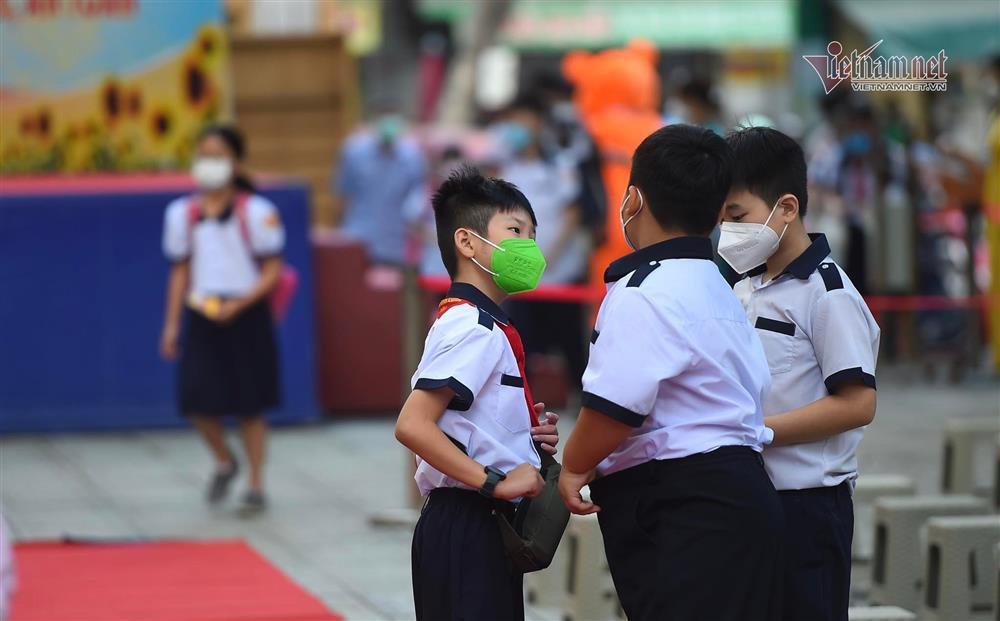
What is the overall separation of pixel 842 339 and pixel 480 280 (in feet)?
2.96

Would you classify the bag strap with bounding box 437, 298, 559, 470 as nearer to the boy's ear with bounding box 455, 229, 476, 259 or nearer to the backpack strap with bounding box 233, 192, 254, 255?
the boy's ear with bounding box 455, 229, 476, 259

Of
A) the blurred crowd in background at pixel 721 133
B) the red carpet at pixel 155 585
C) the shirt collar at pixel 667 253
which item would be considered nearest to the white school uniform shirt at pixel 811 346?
the shirt collar at pixel 667 253

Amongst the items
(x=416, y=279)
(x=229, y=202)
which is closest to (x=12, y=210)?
(x=229, y=202)

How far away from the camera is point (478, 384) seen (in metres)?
3.54

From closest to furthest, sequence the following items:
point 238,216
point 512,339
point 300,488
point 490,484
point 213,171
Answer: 1. point 490,484
2. point 512,339
3. point 213,171
4. point 238,216
5. point 300,488

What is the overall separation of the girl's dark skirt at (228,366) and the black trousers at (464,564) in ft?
14.2

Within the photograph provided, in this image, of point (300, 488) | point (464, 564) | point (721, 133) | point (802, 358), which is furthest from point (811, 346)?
point (300, 488)

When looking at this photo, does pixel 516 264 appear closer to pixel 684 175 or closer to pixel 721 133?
pixel 684 175

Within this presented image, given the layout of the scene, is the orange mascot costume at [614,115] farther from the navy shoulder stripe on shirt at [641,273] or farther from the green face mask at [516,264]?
the navy shoulder stripe on shirt at [641,273]

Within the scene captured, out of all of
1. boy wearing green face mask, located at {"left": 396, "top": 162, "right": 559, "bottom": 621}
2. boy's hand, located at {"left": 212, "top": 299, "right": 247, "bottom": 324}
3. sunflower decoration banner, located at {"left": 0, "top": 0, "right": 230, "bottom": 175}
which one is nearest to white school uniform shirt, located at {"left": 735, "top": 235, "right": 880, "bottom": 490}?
boy wearing green face mask, located at {"left": 396, "top": 162, "right": 559, "bottom": 621}

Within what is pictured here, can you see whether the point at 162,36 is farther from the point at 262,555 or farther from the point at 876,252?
the point at 876,252

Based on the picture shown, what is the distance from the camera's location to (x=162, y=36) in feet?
35.0

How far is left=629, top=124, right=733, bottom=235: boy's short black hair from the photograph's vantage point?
10.9 ft

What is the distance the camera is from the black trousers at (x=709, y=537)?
3.31 meters
